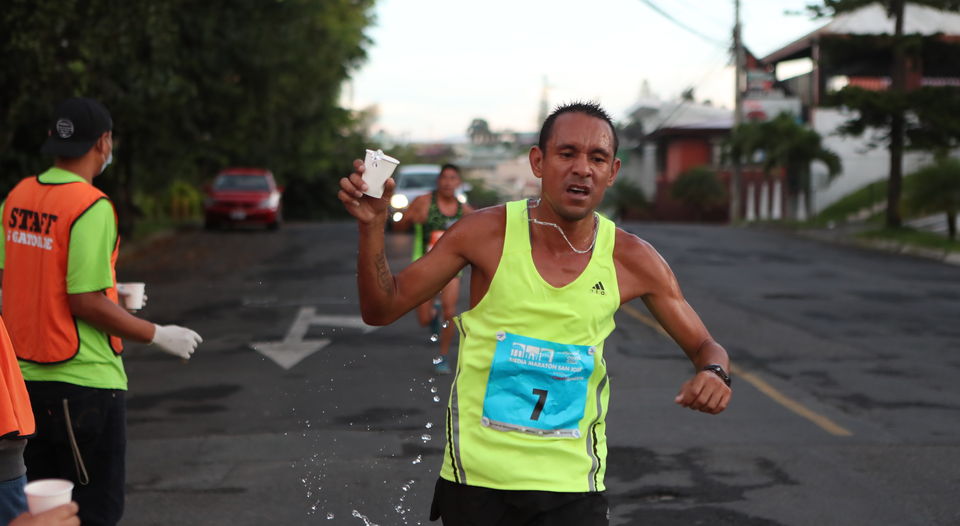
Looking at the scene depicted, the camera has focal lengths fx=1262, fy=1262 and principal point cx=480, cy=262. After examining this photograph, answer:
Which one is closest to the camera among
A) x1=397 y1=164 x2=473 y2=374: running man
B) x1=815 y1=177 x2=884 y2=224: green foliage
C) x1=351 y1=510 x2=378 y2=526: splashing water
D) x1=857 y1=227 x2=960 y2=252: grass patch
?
x1=351 y1=510 x2=378 y2=526: splashing water

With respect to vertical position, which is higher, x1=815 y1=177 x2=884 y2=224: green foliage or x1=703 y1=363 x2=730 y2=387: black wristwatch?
x1=703 y1=363 x2=730 y2=387: black wristwatch

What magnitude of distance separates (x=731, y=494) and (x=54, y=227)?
3.99m

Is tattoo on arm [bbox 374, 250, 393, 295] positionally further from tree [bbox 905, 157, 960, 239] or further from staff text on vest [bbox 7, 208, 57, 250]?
tree [bbox 905, 157, 960, 239]

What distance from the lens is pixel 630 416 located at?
891 centimetres

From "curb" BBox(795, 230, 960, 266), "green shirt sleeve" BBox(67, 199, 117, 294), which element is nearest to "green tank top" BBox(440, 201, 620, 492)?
"green shirt sleeve" BBox(67, 199, 117, 294)

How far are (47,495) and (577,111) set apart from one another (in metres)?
1.98

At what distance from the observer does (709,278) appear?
19.2 m

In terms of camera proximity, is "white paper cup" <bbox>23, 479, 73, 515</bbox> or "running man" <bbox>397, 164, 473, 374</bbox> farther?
"running man" <bbox>397, 164, 473, 374</bbox>

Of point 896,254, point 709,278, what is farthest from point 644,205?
point 709,278

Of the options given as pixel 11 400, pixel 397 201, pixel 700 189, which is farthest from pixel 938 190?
pixel 11 400

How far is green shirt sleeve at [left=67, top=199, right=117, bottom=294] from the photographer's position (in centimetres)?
421

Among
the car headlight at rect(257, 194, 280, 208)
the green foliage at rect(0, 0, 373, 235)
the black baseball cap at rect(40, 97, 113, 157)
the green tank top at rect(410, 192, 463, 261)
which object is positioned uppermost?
the green foliage at rect(0, 0, 373, 235)

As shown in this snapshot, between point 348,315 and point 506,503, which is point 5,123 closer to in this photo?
point 348,315

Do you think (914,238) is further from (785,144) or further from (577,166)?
(577,166)
